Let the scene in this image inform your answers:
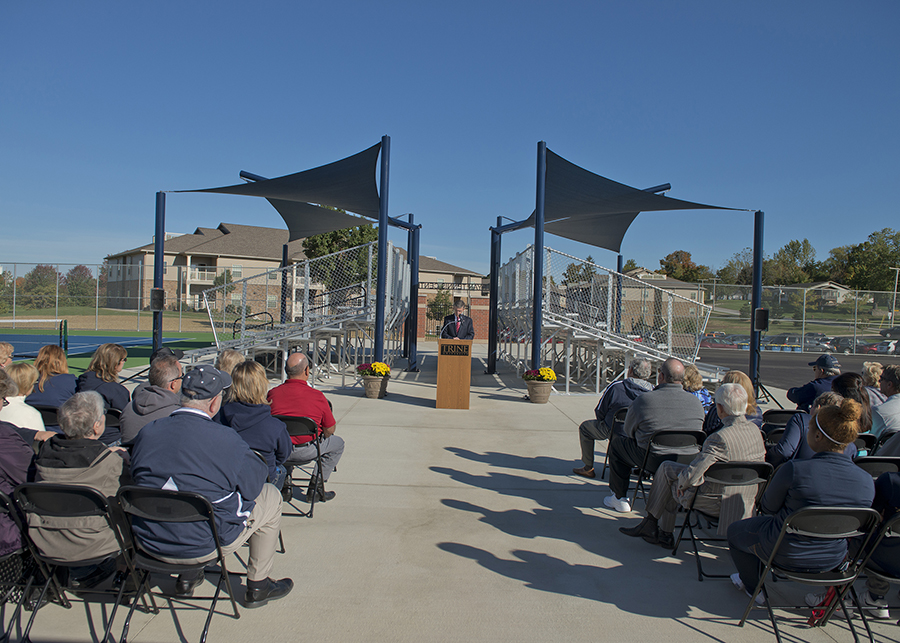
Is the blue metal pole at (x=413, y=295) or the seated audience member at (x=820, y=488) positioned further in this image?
the blue metal pole at (x=413, y=295)

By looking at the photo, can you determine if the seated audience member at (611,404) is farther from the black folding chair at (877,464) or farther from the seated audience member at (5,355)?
the seated audience member at (5,355)

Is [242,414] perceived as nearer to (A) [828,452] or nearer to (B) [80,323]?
(A) [828,452]

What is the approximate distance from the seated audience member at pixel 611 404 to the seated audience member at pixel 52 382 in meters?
4.79

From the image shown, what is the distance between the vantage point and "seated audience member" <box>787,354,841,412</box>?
524cm

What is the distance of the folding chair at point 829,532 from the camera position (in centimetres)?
264

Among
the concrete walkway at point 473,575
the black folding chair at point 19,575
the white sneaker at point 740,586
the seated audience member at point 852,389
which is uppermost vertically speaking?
the seated audience member at point 852,389

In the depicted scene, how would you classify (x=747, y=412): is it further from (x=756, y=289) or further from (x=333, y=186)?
(x=333, y=186)

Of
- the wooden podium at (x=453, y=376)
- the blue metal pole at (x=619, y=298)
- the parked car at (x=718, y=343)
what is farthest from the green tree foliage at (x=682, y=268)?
the wooden podium at (x=453, y=376)

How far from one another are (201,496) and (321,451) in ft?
7.37

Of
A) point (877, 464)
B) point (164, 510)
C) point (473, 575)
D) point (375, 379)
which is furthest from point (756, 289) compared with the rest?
point (164, 510)

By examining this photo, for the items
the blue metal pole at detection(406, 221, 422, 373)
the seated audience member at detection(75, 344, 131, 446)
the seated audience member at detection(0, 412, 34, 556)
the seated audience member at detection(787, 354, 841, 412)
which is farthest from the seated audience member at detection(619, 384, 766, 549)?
the blue metal pole at detection(406, 221, 422, 373)

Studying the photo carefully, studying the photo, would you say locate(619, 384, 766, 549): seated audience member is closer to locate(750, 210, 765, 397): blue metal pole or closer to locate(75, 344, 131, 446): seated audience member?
locate(75, 344, 131, 446): seated audience member

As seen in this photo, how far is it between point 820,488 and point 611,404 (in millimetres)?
2618

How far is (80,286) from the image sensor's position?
24812 mm
